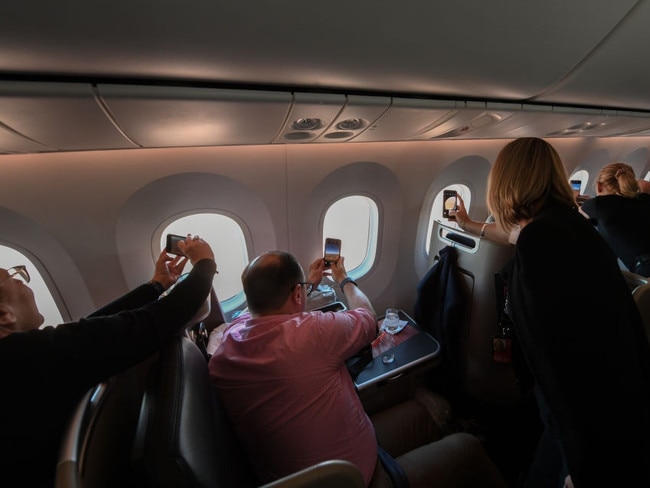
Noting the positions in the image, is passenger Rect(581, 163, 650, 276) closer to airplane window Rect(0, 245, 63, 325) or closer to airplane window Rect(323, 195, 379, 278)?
airplane window Rect(323, 195, 379, 278)

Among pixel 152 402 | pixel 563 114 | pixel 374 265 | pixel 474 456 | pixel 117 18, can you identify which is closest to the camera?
pixel 117 18

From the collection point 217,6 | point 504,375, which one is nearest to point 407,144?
point 504,375

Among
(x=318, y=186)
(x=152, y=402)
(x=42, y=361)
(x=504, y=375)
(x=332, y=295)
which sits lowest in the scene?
(x=504, y=375)

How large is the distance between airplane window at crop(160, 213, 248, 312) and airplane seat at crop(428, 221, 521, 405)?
1742mm

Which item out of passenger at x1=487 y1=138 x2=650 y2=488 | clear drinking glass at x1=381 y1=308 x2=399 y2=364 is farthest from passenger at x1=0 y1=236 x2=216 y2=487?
clear drinking glass at x1=381 y1=308 x2=399 y2=364

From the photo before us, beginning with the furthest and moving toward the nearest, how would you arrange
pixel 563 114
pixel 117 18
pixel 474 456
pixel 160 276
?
1. pixel 563 114
2. pixel 160 276
3. pixel 474 456
4. pixel 117 18

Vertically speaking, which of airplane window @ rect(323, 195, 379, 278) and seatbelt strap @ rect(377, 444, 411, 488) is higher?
airplane window @ rect(323, 195, 379, 278)

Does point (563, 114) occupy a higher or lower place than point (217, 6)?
higher

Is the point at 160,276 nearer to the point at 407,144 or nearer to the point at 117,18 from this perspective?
the point at 117,18

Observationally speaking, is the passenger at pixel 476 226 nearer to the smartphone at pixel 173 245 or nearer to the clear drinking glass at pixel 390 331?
the clear drinking glass at pixel 390 331

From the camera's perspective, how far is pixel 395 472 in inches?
43.2

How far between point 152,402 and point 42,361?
270 millimetres

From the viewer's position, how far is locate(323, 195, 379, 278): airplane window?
9.23ft

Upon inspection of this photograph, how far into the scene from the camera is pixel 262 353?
0.98 metres
